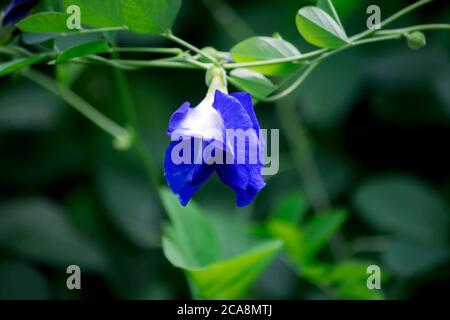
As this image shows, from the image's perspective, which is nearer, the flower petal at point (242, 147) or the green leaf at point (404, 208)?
the flower petal at point (242, 147)

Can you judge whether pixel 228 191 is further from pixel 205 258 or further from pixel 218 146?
pixel 218 146

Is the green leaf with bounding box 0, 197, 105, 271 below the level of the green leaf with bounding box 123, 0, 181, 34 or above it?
above

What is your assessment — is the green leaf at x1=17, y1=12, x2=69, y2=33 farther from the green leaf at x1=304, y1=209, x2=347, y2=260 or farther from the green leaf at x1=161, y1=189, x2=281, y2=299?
the green leaf at x1=304, y1=209, x2=347, y2=260

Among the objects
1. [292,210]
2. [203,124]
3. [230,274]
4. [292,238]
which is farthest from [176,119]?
[292,210]

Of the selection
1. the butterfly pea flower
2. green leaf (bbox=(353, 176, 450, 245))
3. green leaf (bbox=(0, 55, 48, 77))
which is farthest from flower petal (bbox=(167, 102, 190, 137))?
green leaf (bbox=(353, 176, 450, 245))

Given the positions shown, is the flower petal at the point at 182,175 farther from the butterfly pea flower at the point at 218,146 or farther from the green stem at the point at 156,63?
the green stem at the point at 156,63

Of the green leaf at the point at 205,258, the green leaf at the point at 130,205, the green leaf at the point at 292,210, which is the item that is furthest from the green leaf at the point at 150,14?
the green leaf at the point at 130,205
